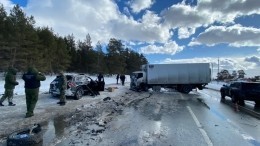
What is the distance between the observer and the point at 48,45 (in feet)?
212

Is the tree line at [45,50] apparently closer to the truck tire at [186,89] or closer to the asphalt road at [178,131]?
the asphalt road at [178,131]

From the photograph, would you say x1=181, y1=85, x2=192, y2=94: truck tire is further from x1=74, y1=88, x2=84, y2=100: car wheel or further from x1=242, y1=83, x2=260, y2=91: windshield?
x1=74, y1=88, x2=84, y2=100: car wheel

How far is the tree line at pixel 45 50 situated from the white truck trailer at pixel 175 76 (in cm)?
1169

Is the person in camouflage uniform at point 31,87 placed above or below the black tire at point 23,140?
above

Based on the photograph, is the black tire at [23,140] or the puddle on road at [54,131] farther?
the puddle on road at [54,131]

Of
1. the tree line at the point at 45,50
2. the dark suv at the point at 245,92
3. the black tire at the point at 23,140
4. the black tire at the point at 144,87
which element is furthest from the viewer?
the tree line at the point at 45,50

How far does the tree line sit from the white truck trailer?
11691 mm

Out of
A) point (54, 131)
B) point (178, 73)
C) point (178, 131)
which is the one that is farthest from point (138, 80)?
point (54, 131)

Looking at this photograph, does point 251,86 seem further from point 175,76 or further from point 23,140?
point 23,140

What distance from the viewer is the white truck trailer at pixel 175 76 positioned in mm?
32875

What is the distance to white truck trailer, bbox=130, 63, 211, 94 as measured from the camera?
3288cm

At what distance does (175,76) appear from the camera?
1300 inches

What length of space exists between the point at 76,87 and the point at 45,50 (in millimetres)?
41023

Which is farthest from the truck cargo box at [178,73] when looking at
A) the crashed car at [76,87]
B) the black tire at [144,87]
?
the crashed car at [76,87]
